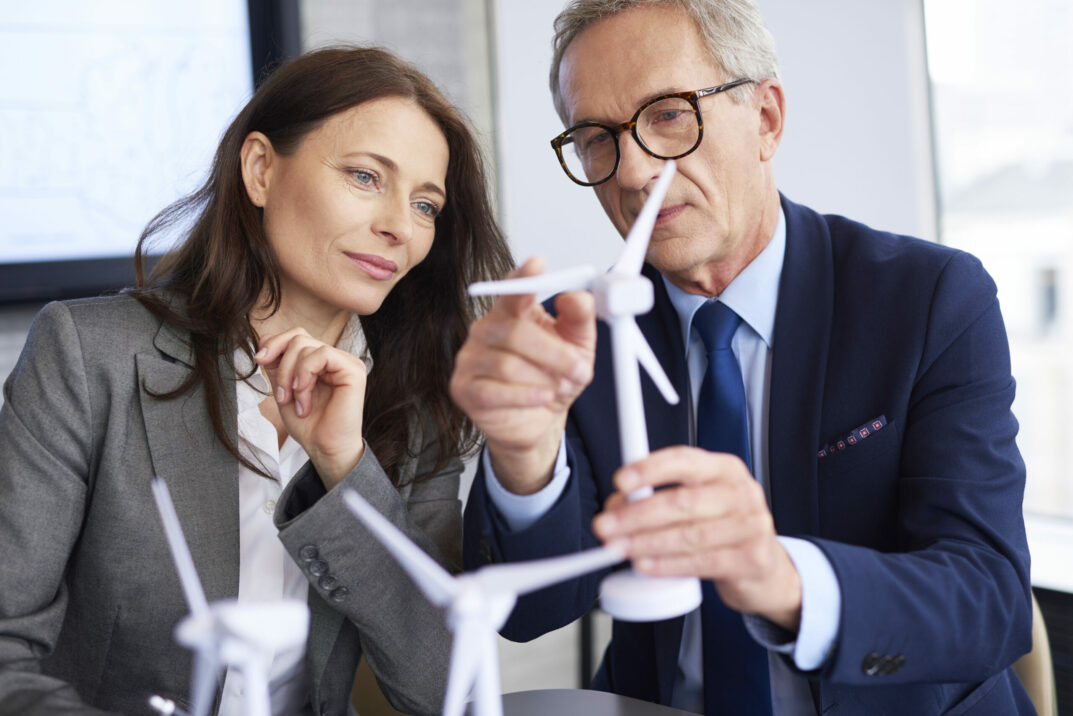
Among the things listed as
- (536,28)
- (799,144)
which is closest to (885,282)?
(799,144)

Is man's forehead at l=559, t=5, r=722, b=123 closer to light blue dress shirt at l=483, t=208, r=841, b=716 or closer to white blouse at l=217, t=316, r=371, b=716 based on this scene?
light blue dress shirt at l=483, t=208, r=841, b=716

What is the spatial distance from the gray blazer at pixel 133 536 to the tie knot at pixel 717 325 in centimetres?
63

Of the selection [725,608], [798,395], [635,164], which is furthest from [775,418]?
[635,164]

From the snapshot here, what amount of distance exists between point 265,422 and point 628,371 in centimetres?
105

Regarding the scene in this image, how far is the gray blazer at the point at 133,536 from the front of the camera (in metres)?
1.58

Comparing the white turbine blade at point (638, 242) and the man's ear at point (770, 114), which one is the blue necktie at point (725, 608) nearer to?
the man's ear at point (770, 114)

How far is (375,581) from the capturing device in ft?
5.23

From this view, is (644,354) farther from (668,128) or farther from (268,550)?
(268,550)

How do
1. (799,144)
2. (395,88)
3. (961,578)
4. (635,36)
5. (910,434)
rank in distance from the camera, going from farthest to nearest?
(799,144)
(395,88)
(635,36)
(910,434)
(961,578)

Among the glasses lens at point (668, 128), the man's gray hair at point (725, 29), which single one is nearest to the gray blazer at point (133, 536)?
the glasses lens at point (668, 128)

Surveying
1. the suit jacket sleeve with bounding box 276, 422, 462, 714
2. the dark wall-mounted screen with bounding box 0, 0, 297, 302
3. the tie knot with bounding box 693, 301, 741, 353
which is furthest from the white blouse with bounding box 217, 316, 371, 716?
the dark wall-mounted screen with bounding box 0, 0, 297, 302

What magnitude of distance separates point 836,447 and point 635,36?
2.66ft

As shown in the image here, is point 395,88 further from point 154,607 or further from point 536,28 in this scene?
point 536,28

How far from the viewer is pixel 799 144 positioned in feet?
11.7
